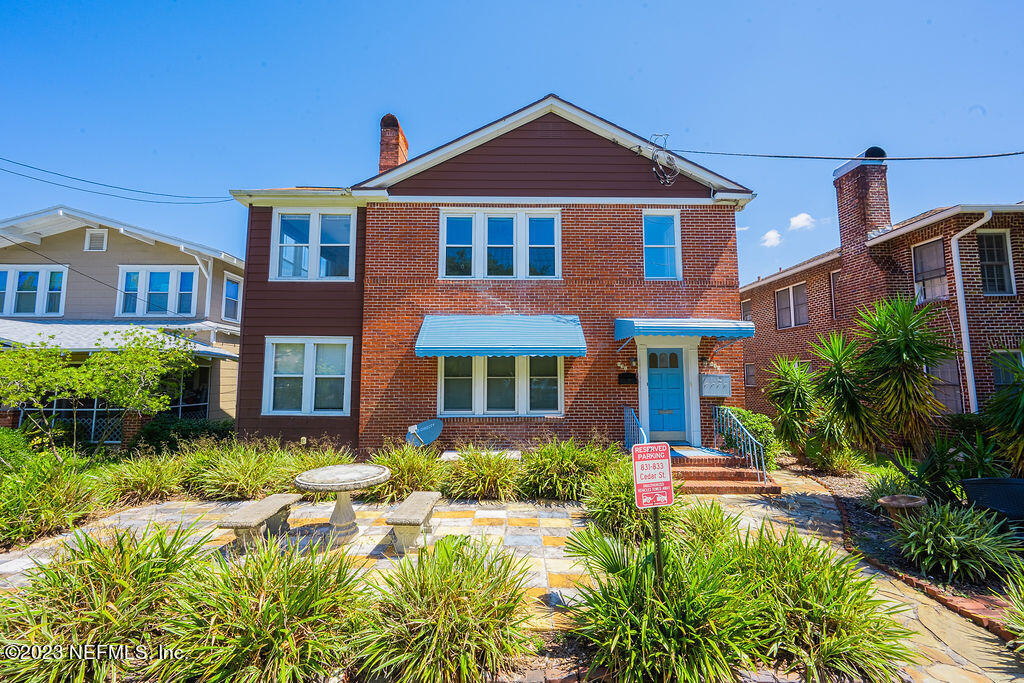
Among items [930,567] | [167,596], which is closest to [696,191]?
[930,567]

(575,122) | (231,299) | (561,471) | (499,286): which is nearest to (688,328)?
(561,471)

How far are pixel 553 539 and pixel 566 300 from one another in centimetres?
660

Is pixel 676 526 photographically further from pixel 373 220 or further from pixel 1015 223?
pixel 1015 223

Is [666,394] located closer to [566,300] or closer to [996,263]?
[566,300]

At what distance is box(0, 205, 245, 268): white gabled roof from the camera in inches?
616

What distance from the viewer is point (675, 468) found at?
32.2 feet

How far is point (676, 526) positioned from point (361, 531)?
16.5ft

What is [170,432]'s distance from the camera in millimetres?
13016

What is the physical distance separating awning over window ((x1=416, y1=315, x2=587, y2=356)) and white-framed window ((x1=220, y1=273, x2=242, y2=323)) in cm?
1149

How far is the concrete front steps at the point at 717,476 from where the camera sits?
30.3 ft

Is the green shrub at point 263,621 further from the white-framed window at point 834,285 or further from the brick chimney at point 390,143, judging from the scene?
the white-framed window at point 834,285

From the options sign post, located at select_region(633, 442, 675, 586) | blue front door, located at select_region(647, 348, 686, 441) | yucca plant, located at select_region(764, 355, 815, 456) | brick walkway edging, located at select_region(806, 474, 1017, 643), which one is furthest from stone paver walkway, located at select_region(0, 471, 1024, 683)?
blue front door, located at select_region(647, 348, 686, 441)

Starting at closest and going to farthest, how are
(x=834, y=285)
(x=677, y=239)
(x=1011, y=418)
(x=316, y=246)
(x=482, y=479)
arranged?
(x=1011, y=418), (x=482, y=479), (x=677, y=239), (x=316, y=246), (x=834, y=285)

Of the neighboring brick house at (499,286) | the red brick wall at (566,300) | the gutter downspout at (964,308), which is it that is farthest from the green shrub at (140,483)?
the gutter downspout at (964,308)
